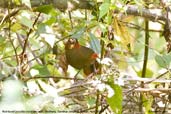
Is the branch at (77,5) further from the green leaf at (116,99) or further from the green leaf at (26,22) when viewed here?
the green leaf at (116,99)

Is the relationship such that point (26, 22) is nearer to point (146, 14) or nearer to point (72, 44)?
→ point (72, 44)

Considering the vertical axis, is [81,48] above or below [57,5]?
below

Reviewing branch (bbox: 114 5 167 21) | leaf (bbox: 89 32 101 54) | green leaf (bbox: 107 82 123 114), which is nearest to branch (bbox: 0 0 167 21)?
branch (bbox: 114 5 167 21)

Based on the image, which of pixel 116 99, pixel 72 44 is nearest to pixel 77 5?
pixel 72 44

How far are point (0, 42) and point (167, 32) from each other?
60 centimetres

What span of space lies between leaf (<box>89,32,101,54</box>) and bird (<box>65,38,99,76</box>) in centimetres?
3

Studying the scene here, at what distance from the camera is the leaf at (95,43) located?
1447 millimetres

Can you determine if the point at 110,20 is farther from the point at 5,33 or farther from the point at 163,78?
the point at 5,33

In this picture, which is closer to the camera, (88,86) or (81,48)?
(88,86)

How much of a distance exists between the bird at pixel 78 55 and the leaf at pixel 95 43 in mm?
26

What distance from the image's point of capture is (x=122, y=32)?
1436 mm

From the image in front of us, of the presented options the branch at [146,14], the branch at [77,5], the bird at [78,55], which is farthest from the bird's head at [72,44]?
the branch at [146,14]

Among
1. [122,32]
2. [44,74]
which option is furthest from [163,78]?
[44,74]

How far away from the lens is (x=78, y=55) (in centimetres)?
153
